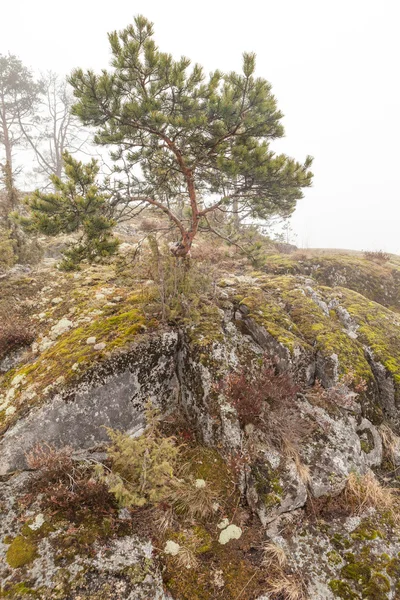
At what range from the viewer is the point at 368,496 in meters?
4.82

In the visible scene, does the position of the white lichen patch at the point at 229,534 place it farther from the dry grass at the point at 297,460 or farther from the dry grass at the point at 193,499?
the dry grass at the point at 297,460

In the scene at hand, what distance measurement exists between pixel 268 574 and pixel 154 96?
27.4ft

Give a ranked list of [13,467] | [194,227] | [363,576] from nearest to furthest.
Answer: [363,576] → [13,467] → [194,227]

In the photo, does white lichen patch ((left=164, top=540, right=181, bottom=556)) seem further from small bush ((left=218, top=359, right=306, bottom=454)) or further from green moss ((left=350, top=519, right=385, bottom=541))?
green moss ((left=350, top=519, right=385, bottom=541))

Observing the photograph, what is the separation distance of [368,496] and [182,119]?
304 inches

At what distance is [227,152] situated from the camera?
20.6 feet

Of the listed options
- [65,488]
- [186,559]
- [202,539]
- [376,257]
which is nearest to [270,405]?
[202,539]

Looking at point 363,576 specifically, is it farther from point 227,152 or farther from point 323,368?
point 227,152

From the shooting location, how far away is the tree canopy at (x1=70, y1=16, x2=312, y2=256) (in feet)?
17.1

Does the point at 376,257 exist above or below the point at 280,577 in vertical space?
above

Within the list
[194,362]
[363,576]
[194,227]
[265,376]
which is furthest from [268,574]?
[194,227]

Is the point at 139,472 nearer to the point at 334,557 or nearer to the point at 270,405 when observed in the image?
the point at 270,405

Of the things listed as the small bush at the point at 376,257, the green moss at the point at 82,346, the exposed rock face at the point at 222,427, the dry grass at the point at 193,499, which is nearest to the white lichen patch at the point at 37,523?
the exposed rock face at the point at 222,427

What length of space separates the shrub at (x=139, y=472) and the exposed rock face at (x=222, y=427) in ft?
1.33
